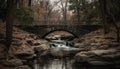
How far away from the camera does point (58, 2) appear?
6359 cm

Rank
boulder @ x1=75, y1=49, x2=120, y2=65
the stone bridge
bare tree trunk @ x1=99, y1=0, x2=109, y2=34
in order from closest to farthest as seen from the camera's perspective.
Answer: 1. boulder @ x1=75, y1=49, x2=120, y2=65
2. bare tree trunk @ x1=99, y1=0, x2=109, y2=34
3. the stone bridge

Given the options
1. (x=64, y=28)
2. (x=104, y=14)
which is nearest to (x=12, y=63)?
(x=104, y=14)

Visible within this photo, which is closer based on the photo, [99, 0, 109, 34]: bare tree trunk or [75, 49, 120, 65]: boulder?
[75, 49, 120, 65]: boulder

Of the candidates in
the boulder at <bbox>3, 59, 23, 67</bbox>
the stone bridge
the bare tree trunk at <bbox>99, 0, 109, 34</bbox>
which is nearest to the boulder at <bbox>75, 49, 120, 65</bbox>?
Answer: the boulder at <bbox>3, 59, 23, 67</bbox>

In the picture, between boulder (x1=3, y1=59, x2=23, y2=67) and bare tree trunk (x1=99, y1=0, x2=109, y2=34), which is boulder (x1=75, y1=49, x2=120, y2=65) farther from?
bare tree trunk (x1=99, y1=0, x2=109, y2=34)

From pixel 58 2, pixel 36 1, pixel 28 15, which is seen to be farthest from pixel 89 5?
pixel 36 1

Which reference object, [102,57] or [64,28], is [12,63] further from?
[64,28]

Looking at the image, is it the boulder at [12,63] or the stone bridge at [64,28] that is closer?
the boulder at [12,63]

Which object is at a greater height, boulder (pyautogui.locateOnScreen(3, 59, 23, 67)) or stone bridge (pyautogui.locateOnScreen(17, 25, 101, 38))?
stone bridge (pyautogui.locateOnScreen(17, 25, 101, 38))

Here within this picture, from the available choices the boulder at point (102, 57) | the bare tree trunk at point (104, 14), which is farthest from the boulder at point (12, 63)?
the bare tree trunk at point (104, 14)

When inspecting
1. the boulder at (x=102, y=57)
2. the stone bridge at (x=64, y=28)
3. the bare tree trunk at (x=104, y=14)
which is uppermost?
the bare tree trunk at (x=104, y=14)

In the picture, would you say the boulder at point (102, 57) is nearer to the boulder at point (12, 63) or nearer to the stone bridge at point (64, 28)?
the boulder at point (12, 63)

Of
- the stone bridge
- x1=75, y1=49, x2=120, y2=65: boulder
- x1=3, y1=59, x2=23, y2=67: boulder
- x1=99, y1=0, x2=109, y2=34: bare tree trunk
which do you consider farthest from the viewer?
the stone bridge

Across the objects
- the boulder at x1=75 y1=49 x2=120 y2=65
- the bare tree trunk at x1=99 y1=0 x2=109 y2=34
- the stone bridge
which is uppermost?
the bare tree trunk at x1=99 y1=0 x2=109 y2=34
